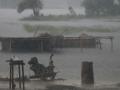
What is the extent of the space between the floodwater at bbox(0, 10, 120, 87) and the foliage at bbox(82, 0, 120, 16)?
4.9 inches

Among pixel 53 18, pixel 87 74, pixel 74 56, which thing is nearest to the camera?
pixel 87 74

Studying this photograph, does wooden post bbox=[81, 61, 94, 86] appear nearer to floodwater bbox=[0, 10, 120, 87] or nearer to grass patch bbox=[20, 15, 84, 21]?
floodwater bbox=[0, 10, 120, 87]

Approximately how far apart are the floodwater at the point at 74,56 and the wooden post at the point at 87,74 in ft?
0.60

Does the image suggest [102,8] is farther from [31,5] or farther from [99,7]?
[31,5]

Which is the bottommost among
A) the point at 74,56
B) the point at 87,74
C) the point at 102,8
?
the point at 87,74

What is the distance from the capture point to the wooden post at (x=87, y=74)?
542 cm

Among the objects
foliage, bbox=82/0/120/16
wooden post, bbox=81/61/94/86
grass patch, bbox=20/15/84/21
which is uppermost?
foliage, bbox=82/0/120/16

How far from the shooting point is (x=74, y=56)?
19.0 feet

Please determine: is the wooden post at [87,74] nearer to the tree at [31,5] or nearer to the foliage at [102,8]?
the foliage at [102,8]

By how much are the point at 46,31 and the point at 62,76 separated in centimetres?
73

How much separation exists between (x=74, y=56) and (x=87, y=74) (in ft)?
1.46

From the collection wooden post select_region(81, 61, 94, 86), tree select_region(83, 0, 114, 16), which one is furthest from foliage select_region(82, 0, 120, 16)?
wooden post select_region(81, 61, 94, 86)

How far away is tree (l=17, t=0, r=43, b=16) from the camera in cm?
567

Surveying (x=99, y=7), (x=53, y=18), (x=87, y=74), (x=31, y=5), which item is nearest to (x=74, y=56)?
(x=87, y=74)
